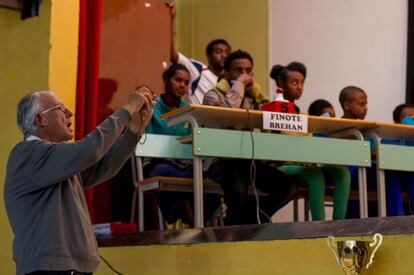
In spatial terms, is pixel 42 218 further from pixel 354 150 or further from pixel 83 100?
pixel 354 150

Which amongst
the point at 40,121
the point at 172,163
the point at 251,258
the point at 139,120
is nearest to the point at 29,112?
the point at 40,121

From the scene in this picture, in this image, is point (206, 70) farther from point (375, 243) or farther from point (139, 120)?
point (375, 243)

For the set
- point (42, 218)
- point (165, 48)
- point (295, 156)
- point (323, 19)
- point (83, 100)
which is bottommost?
point (42, 218)

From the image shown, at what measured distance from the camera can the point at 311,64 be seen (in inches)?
A: 285

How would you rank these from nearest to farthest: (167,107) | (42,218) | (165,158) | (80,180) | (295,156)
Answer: (42,218), (80,180), (295,156), (165,158), (167,107)

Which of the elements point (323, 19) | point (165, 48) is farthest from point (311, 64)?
point (165, 48)

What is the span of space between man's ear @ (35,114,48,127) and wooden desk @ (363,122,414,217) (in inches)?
89.5

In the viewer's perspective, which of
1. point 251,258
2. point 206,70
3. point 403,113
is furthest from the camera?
point 206,70

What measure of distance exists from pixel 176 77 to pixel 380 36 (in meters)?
2.51

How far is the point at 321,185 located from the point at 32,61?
1.82 metres

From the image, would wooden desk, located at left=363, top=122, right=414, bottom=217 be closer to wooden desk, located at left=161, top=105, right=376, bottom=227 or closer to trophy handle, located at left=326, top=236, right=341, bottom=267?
wooden desk, located at left=161, top=105, right=376, bottom=227

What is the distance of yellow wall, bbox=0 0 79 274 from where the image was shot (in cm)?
429

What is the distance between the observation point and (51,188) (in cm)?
272

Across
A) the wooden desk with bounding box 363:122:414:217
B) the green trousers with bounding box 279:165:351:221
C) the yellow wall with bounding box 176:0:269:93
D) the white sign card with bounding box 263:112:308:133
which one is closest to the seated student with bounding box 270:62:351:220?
the green trousers with bounding box 279:165:351:221
